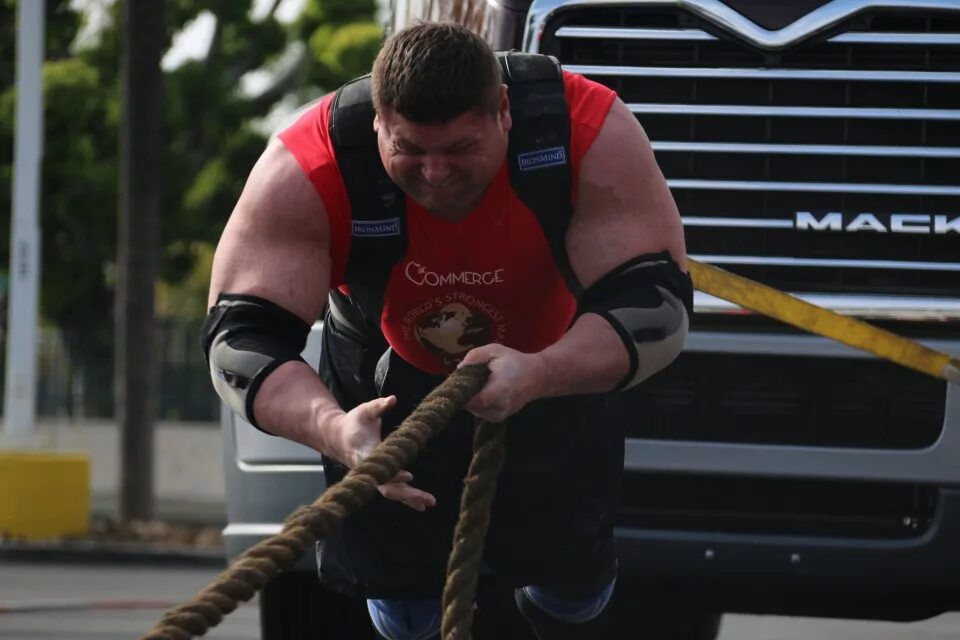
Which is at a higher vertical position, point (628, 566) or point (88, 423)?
point (628, 566)

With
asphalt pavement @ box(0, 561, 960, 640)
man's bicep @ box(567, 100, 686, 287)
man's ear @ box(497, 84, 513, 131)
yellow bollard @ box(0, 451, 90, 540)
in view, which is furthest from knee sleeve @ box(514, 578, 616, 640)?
yellow bollard @ box(0, 451, 90, 540)

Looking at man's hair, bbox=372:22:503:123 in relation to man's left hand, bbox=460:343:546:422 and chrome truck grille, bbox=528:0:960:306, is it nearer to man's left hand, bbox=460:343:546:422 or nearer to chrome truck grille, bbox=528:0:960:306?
man's left hand, bbox=460:343:546:422

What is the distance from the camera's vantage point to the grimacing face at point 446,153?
11.8ft

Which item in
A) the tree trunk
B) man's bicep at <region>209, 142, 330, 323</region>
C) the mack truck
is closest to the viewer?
man's bicep at <region>209, 142, 330, 323</region>

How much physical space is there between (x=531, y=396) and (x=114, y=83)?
2207 cm

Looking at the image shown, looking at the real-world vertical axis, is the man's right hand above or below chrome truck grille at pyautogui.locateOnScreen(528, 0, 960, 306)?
below

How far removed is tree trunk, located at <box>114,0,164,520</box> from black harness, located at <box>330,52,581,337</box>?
Result: 10869mm

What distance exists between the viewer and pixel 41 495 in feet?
47.8

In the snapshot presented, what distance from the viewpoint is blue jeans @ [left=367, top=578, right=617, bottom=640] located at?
4590mm

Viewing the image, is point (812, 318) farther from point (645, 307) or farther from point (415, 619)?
point (645, 307)

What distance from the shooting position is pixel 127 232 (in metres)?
14.9

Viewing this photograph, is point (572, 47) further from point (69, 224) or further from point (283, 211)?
point (69, 224)

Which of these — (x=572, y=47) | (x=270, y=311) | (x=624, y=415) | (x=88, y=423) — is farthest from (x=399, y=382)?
(x=88, y=423)

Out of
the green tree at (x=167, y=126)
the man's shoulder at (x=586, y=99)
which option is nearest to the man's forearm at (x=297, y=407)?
the man's shoulder at (x=586, y=99)
